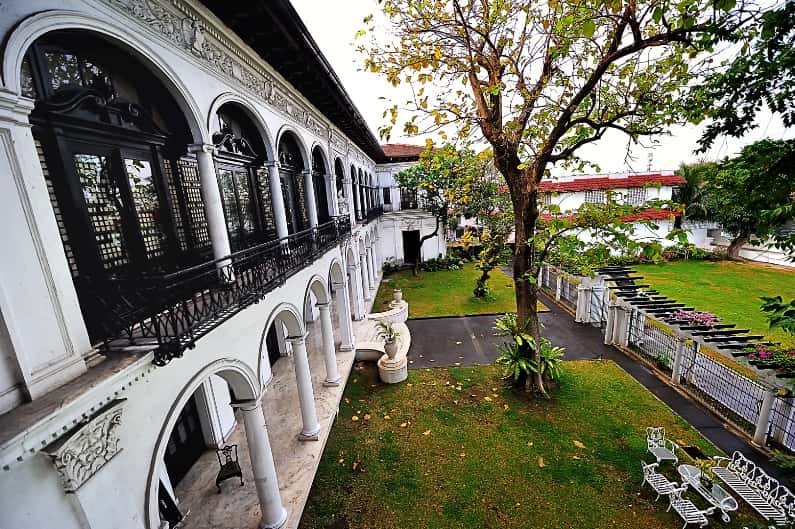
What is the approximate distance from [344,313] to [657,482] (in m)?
9.10

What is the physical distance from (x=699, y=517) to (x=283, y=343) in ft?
37.7

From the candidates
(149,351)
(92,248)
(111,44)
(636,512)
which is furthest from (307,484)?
(111,44)

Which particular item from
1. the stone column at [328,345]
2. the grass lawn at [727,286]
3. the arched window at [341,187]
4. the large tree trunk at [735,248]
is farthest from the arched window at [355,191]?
the large tree trunk at [735,248]

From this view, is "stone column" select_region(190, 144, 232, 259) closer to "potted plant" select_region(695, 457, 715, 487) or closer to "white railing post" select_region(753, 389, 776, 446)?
"potted plant" select_region(695, 457, 715, 487)

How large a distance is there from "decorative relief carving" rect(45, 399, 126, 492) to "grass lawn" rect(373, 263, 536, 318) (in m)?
14.2

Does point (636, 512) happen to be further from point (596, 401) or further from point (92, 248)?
point (92, 248)

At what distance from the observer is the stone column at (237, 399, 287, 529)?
5.16 metres

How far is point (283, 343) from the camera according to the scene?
39.7 feet

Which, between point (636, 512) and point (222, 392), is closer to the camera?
point (636, 512)

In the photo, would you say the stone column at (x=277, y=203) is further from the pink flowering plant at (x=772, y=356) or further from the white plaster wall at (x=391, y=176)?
the white plaster wall at (x=391, y=176)

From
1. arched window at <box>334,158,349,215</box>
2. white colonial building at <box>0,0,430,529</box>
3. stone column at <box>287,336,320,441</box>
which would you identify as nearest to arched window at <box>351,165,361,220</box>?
arched window at <box>334,158,349,215</box>

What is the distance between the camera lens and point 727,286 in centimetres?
2055

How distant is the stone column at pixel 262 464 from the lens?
5156 mm

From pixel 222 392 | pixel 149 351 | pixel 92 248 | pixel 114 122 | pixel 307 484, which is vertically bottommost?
pixel 307 484
